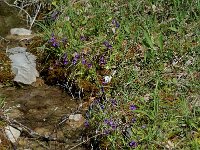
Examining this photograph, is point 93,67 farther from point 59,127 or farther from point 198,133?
point 198,133

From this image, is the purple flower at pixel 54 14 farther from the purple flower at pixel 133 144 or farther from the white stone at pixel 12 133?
the purple flower at pixel 133 144

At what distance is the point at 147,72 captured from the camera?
4.66 meters

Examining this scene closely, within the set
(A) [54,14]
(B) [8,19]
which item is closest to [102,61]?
(A) [54,14]

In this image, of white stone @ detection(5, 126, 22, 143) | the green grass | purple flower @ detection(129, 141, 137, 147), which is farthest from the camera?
white stone @ detection(5, 126, 22, 143)

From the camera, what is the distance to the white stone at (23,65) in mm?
5289

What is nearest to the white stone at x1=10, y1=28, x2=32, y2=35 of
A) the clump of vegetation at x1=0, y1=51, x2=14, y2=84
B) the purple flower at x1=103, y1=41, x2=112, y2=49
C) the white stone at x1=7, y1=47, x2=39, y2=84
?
the white stone at x1=7, y1=47, x2=39, y2=84

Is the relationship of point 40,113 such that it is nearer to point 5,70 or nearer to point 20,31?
point 5,70

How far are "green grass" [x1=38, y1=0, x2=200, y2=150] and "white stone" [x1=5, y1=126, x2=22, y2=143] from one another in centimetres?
69

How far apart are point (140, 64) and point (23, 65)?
146cm

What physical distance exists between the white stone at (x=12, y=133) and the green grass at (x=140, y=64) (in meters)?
0.69

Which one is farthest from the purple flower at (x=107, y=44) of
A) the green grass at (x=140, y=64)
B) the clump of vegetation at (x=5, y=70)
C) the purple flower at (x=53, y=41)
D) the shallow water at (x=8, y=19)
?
the shallow water at (x=8, y=19)

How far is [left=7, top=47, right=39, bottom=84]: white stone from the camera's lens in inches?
208

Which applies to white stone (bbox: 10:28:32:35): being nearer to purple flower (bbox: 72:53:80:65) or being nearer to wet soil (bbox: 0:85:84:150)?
wet soil (bbox: 0:85:84:150)

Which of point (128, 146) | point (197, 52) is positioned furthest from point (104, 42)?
point (128, 146)
